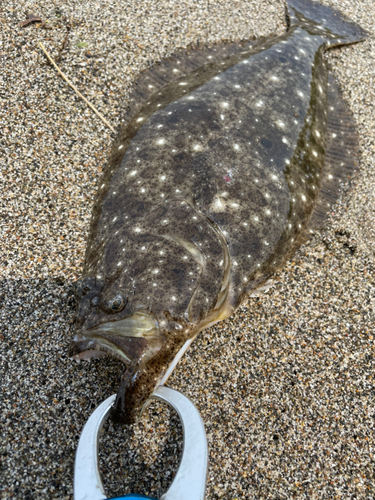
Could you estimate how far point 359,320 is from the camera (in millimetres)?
2744

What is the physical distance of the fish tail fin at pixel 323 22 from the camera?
3814 mm

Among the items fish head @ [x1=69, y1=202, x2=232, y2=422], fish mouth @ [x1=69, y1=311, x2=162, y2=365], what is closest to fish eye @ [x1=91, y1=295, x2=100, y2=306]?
fish head @ [x1=69, y1=202, x2=232, y2=422]

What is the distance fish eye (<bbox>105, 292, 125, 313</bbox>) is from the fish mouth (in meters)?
0.07

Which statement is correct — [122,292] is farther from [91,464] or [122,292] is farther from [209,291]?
[91,464]

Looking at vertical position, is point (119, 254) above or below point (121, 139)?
below

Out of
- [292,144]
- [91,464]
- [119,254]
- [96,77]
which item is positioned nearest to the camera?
[91,464]

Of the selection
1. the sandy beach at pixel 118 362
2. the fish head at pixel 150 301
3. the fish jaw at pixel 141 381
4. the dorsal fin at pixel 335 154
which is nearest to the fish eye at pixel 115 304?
the fish head at pixel 150 301

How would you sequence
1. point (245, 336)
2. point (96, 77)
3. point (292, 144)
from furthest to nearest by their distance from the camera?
1. point (96, 77)
2. point (292, 144)
3. point (245, 336)

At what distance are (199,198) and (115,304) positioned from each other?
0.90 metres

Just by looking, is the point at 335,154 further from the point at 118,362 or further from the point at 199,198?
the point at 118,362

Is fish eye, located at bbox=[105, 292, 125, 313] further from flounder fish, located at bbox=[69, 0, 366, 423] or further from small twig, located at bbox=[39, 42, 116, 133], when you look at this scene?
small twig, located at bbox=[39, 42, 116, 133]

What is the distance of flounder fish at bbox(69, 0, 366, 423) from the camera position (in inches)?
80.4

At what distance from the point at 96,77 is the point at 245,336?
260cm

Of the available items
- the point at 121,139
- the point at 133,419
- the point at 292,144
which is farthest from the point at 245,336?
the point at 121,139
